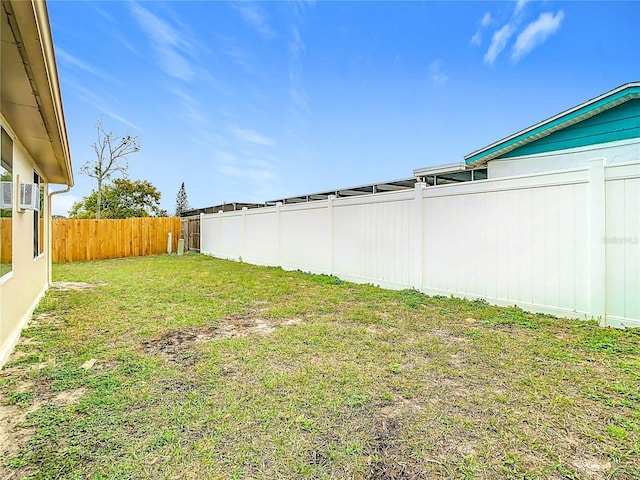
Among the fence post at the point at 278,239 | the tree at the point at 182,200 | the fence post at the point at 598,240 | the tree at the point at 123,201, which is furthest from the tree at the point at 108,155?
the fence post at the point at 598,240

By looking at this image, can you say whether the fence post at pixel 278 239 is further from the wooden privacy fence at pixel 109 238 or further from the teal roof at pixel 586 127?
the wooden privacy fence at pixel 109 238

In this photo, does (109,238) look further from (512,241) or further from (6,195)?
(512,241)

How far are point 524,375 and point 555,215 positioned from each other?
2520mm

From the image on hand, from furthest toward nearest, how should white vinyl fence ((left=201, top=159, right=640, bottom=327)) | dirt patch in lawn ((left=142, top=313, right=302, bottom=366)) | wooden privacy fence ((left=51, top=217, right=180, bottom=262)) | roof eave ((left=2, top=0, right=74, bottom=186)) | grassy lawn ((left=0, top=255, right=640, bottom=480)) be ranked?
wooden privacy fence ((left=51, top=217, right=180, bottom=262)) → white vinyl fence ((left=201, top=159, right=640, bottom=327)) → dirt patch in lawn ((left=142, top=313, right=302, bottom=366)) → roof eave ((left=2, top=0, right=74, bottom=186)) → grassy lawn ((left=0, top=255, right=640, bottom=480))

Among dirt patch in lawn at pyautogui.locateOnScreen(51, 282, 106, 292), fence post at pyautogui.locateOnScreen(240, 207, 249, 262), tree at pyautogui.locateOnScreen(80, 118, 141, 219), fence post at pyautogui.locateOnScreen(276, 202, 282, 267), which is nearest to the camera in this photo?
dirt patch in lawn at pyautogui.locateOnScreen(51, 282, 106, 292)

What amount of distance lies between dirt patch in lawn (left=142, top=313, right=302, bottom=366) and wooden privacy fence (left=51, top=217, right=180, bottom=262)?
12359 mm

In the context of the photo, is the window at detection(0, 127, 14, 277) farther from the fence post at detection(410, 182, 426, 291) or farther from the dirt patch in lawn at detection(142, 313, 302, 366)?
the fence post at detection(410, 182, 426, 291)

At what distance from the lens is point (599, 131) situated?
6004 mm

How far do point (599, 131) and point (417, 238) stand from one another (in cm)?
388

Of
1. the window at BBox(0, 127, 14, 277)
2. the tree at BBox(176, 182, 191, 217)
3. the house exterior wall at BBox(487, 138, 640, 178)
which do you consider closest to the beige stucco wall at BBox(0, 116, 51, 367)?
the window at BBox(0, 127, 14, 277)

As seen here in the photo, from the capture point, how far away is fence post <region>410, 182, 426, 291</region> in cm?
583

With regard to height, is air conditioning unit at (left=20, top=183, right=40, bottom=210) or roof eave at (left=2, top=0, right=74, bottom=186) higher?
roof eave at (left=2, top=0, right=74, bottom=186)

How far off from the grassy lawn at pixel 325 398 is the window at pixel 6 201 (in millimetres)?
943

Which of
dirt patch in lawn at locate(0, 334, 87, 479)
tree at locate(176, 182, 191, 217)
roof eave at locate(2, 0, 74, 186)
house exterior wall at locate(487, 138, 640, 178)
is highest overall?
tree at locate(176, 182, 191, 217)
